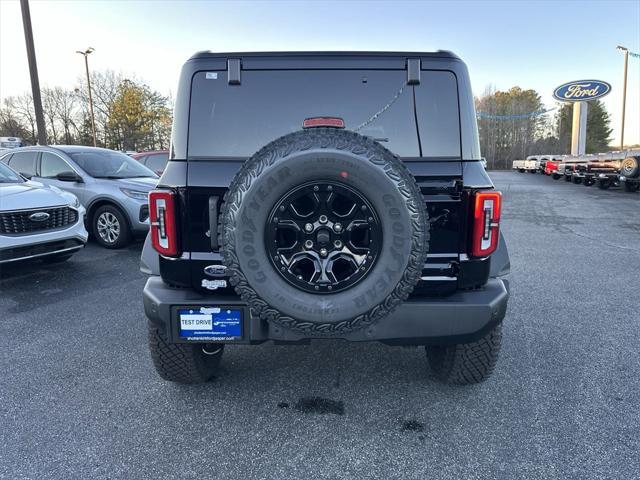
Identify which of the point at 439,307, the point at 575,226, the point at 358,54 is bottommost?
the point at 575,226

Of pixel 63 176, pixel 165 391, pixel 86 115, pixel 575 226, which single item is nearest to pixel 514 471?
pixel 165 391

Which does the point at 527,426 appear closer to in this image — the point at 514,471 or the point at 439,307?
the point at 514,471

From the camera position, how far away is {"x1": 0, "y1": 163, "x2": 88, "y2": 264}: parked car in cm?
511

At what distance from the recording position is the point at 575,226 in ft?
33.6

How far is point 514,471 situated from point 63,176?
25.1ft

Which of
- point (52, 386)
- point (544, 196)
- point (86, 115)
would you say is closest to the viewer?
point (52, 386)

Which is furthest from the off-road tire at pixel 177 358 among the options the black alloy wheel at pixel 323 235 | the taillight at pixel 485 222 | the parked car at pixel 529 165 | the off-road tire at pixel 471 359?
the parked car at pixel 529 165

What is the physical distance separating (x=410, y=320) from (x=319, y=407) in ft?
2.95

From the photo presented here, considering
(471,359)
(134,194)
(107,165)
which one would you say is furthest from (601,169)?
(471,359)

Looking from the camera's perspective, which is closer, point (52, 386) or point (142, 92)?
point (52, 386)

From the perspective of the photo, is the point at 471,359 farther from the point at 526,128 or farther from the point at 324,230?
the point at 526,128

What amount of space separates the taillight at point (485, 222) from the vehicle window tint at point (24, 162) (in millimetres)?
7914

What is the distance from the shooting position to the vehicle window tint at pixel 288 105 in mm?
2484

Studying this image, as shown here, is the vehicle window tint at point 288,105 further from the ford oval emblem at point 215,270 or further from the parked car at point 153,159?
the parked car at point 153,159
